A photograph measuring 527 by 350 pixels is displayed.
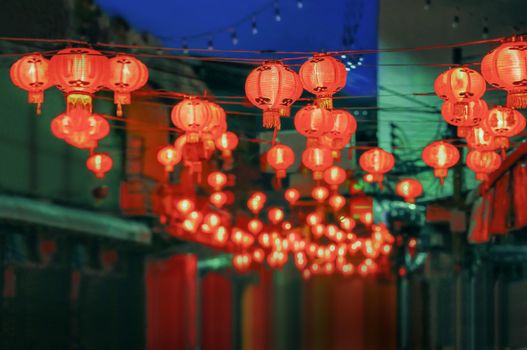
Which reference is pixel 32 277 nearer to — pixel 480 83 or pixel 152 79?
pixel 152 79

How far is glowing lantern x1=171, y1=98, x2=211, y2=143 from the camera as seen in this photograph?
1195cm

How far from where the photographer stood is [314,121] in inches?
464

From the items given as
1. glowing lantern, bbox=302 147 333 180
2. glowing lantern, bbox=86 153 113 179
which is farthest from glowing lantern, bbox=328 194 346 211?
glowing lantern, bbox=86 153 113 179

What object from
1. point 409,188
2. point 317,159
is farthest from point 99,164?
point 409,188

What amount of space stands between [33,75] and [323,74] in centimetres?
320

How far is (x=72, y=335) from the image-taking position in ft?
58.4

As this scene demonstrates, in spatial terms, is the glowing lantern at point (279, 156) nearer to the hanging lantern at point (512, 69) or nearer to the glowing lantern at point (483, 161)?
the glowing lantern at point (483, 161)

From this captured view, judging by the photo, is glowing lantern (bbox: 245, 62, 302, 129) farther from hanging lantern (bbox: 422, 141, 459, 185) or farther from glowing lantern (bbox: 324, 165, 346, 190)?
glowing lantern (bbox: 324, 165, 346, 190)

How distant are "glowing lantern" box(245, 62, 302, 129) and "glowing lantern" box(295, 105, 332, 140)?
54.6 inches

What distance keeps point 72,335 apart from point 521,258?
8.46 m

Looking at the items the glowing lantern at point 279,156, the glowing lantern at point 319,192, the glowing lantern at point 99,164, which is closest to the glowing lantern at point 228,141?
the glowing lantern at point 279,156

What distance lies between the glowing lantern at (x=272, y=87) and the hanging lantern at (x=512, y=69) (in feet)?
6.92

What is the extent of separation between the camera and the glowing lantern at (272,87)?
1030 centimetres

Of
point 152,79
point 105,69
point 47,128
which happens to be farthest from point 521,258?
point 105,69
